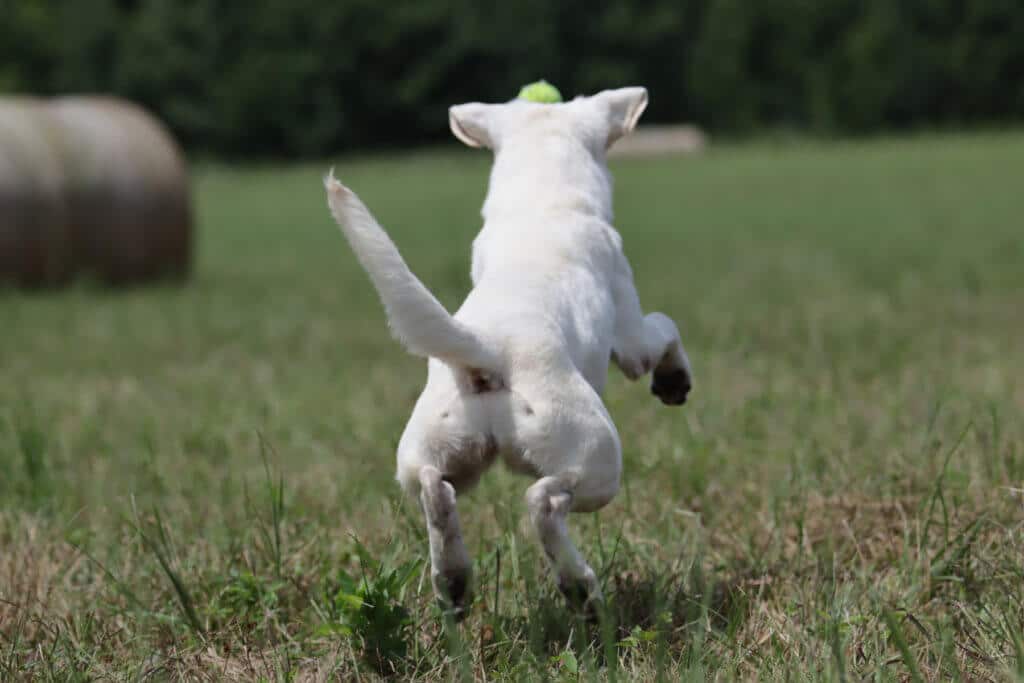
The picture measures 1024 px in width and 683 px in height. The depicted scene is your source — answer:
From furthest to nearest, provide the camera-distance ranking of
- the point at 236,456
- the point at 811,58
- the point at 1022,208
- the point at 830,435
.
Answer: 1. the point at 811,58
2. the point at 1022,208
3. the point at 236,456
4. the point at 830,435

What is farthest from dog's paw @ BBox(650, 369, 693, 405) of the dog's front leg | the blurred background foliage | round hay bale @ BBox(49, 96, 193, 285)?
the blurred background foliage

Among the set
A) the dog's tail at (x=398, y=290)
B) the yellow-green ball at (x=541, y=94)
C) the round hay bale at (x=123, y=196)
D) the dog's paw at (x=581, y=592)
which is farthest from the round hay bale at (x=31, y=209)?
the dog's paw at (x=581, y=592)

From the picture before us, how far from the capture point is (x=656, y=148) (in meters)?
34.8

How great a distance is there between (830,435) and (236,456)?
6.11 feet

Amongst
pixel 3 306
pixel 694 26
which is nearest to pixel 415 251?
pixel 3 306

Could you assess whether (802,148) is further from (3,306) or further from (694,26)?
(3,306)

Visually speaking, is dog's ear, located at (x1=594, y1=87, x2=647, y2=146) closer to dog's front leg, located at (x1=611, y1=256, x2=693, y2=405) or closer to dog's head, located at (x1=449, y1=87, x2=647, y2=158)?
dog's head, located at (x1=449, y1=87, x2=647, y2=158)

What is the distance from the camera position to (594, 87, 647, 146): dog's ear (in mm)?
2969

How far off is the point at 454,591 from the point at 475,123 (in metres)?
1.13

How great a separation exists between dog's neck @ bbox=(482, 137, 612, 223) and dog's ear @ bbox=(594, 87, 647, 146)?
120 millimetres

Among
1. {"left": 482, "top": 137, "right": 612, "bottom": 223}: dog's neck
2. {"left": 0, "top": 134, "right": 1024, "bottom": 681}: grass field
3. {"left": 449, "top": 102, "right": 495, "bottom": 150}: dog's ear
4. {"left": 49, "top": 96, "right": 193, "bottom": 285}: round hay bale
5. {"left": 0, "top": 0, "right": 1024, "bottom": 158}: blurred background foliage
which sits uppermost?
{"left": 449, "top": 102, "right": 495, "bottom": 150}: dog's ear

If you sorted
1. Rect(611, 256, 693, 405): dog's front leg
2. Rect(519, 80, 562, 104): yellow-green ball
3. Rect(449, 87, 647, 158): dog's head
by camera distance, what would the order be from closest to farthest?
1. Rect(611, 256, 693, 405): dog's front leg
2. Rect(449, 87, 647, 158): dog's head
3. Rect(519, 80, 562, 104): yellow-green ball

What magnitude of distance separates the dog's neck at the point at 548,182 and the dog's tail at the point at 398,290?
58 centimetres

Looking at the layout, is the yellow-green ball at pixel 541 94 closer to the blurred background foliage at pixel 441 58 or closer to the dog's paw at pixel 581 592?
the dog's paw at pixel 581 592
